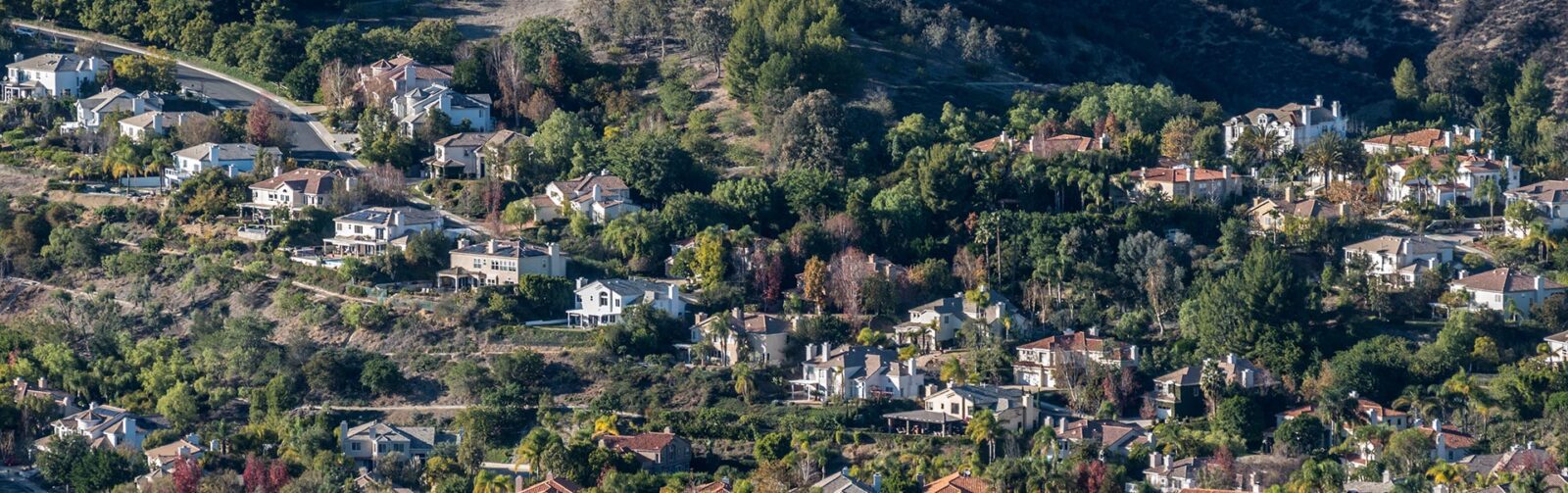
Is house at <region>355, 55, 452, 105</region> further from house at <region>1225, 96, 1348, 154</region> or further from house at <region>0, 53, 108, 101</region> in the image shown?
house at <region>1225, 96, 1348, 154</region>

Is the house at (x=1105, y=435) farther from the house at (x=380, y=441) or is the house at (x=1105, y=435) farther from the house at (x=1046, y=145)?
the house at (x=1046, y=145)

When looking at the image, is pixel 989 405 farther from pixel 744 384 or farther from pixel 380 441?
pixel 380 441

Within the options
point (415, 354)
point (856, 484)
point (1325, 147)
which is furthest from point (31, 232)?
point (1325, 147)

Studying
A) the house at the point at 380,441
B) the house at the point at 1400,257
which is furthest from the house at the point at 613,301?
the house at the point at 1400,257

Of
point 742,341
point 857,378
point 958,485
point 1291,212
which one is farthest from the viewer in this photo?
point 1291,212

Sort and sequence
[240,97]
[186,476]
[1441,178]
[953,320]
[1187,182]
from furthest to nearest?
[240,97]
[1441,178]
[1187,182]
[953,320]
[186,476]

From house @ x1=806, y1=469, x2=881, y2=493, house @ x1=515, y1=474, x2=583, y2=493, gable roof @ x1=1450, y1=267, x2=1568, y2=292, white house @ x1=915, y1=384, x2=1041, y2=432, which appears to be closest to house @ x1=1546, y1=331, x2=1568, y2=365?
gable roof @ x1=1450, y1=267, x2=1568, y2=292

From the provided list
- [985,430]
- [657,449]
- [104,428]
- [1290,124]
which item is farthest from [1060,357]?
[104,428]
